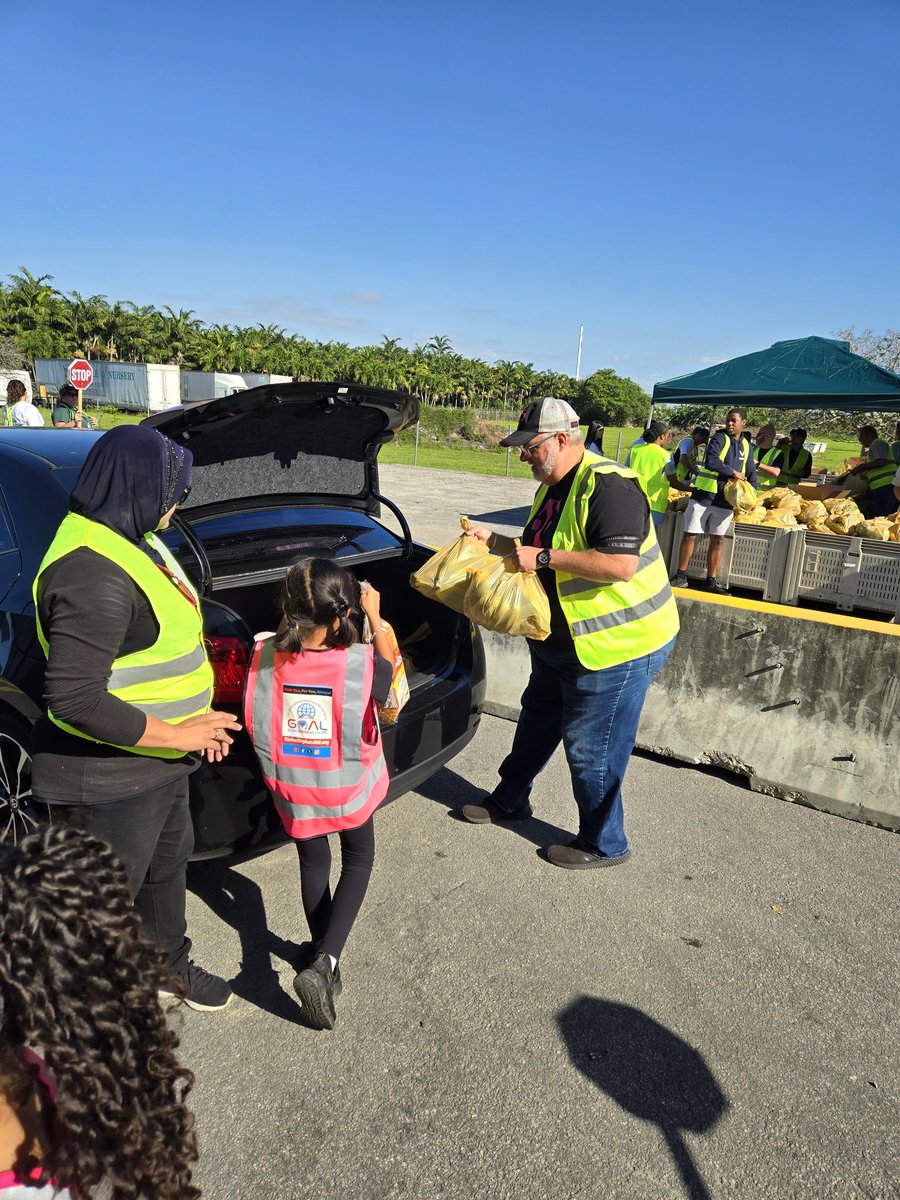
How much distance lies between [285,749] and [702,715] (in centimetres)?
257

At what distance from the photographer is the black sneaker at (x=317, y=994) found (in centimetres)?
243

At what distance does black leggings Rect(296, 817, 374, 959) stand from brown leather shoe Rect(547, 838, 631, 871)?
1.06 metres

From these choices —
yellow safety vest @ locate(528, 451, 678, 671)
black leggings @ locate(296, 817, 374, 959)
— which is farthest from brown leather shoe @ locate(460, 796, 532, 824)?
black leggings @ locate(296, 817, 374, 959)

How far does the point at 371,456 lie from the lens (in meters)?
4.15

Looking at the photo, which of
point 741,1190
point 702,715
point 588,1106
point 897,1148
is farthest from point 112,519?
point 702,715

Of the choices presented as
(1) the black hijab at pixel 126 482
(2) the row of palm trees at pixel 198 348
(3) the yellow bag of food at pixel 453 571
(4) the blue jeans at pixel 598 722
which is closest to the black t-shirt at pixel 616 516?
(3) the yellow bag of food at pixel 453 571

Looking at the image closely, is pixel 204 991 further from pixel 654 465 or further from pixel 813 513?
pixel 654 465

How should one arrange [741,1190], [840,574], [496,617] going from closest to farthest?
[741,1190] → [496,617] → [840,574]

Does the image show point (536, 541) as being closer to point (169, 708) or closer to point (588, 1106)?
point (169, 708)

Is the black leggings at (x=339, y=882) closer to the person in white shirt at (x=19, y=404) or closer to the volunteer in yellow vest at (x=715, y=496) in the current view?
the volunteer in yellow vest at (x=715, y=496)

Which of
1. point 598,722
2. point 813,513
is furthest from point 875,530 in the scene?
point 598,722

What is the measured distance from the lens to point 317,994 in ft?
7.98

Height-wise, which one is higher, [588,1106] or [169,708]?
[169,708]

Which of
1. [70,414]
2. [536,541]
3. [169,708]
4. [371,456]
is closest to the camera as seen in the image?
[169,708]
